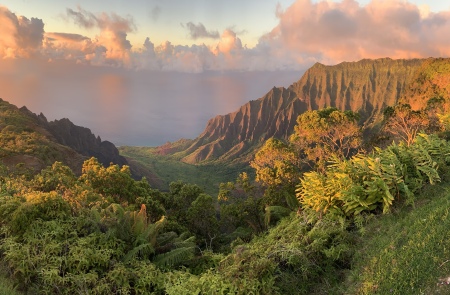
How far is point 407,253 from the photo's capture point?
531cm

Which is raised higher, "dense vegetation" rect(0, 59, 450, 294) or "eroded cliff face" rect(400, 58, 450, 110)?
"eroded cliff face" rect(400, 58, 450, 110)

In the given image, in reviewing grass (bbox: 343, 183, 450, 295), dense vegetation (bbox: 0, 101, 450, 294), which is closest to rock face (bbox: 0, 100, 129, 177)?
dense vegetation (bbox: 0, 101, 450, 294)

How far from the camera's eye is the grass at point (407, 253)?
468cm

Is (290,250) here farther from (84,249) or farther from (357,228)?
(84,249)

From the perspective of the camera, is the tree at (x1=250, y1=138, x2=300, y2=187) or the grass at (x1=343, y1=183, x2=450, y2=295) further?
the tree at (x1=250, y1=138, x2=300, y2=187)

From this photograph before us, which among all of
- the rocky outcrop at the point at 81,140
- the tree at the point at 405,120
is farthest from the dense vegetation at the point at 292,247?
the rocky outcrop at the point at 81,140

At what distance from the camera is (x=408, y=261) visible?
511 centimetres

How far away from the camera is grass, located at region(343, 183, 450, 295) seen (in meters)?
4.68

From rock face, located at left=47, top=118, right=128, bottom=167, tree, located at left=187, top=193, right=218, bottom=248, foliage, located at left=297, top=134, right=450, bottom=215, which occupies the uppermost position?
foliage, located at left=297, top=134, right=450, bottom=215

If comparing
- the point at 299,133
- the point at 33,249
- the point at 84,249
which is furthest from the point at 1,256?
the point at 299,133

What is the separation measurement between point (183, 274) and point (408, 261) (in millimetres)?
3999

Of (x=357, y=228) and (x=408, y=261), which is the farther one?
(x=357, y=228)

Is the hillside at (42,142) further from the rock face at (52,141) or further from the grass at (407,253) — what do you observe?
the grass at (407,253)

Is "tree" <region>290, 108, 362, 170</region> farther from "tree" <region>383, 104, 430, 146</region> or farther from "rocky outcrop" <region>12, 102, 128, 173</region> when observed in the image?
"rocky outcrop" <region>12, 102, 128, 173</region>
